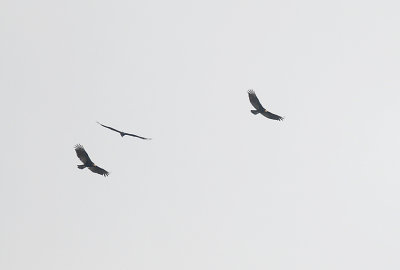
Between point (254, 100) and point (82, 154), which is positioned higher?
point (254, 100)

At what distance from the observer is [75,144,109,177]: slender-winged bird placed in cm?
6919

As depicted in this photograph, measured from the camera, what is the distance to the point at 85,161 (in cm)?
6994

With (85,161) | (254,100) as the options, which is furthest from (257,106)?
(85,161)

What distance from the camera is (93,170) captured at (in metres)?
71.1

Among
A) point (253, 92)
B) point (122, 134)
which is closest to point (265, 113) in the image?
point (253, 92)

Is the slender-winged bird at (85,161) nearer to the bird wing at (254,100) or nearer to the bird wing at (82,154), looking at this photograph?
the bird wing at (82,154)

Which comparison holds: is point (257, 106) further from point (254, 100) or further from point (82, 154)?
point (82, 154)

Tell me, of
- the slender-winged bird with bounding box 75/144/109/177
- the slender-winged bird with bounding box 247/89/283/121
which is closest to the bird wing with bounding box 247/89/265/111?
the slender-winged bird with bounding box 247/89/283/121

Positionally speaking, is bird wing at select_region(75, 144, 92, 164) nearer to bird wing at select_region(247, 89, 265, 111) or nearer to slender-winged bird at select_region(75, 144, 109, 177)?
slender-winged bird at select_region(75, 144, 109, 177)

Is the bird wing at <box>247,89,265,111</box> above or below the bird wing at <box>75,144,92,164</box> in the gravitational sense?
above

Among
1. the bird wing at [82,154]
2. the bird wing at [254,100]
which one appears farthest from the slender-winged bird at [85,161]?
the bird wing at [254,100]

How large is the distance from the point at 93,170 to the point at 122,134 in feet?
22.2

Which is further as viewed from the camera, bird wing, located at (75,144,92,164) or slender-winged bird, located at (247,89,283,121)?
slender-winged bird, located at (247,89,283,121)

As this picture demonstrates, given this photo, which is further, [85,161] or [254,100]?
[254,100]
